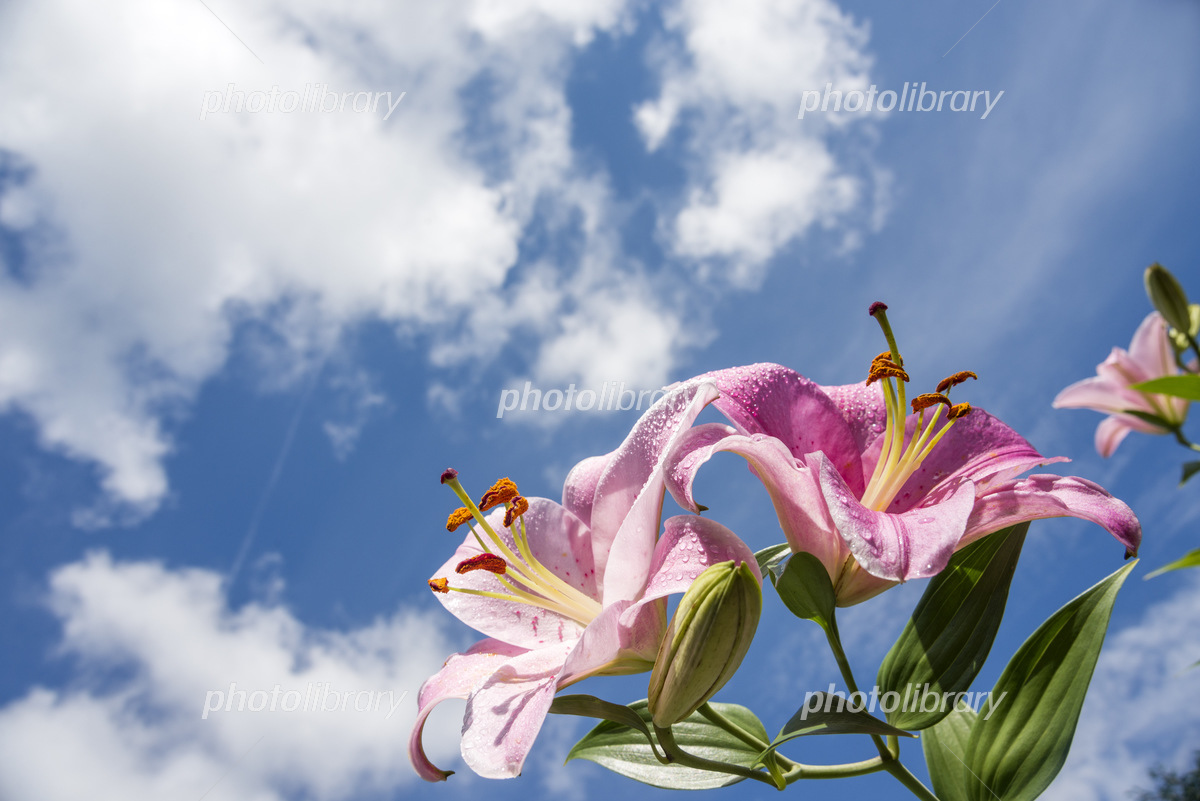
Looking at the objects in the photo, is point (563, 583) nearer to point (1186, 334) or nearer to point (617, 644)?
point (617, 644)

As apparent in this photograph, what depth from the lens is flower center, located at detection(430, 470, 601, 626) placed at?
0.97 metres

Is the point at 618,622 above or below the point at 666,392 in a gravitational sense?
below

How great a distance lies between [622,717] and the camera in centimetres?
80

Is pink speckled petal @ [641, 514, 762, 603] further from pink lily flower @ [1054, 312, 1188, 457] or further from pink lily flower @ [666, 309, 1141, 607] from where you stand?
pink lily flower @ [1054, 312, 1188, 457]

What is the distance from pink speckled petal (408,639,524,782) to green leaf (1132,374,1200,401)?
65cm

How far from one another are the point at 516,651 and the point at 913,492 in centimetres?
50

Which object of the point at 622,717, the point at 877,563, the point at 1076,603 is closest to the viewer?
the point at 877,563

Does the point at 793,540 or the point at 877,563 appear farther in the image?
the point at 793,540

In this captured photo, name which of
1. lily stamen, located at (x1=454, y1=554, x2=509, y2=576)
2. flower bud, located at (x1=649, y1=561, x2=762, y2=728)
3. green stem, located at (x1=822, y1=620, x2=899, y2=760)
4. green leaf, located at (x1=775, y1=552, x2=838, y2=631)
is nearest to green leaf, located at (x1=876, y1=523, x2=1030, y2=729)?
green stem, located at (x1=822, y1=620, x2=899, y2=760)

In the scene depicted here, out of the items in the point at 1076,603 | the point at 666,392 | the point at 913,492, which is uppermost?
the point at 666,392

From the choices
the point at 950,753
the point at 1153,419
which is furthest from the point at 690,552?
the point at 950,753

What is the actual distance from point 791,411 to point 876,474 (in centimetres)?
13

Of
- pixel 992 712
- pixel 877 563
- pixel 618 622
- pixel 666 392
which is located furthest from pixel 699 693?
pixel 992 712

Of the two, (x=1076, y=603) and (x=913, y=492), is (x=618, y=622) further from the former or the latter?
(x=1076, y=603)
